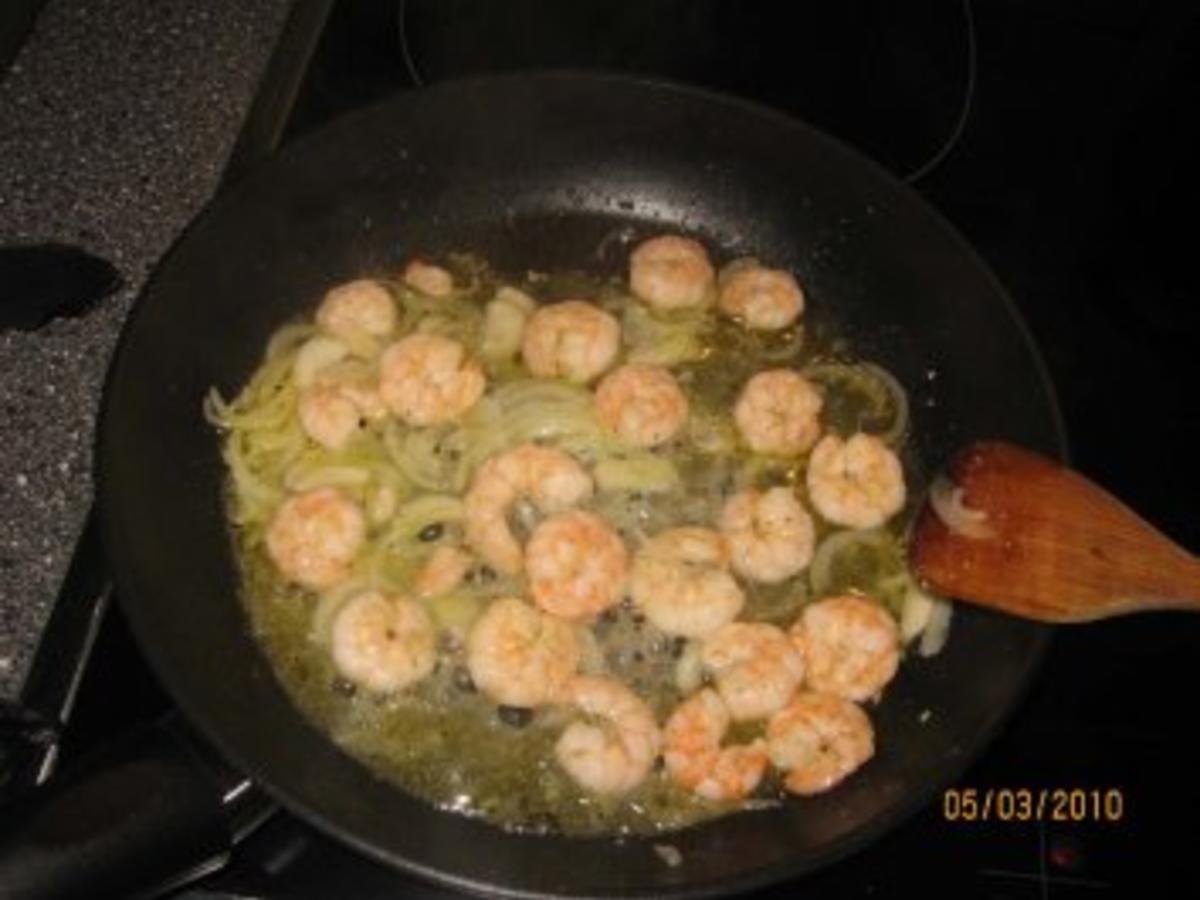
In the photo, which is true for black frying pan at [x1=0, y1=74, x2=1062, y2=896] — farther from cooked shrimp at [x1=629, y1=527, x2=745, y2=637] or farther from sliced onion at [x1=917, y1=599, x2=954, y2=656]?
cooked shrimp at [x1=629, y1=527, x2=745, y2=637]

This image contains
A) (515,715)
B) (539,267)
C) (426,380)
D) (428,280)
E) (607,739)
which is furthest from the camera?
(539,267)

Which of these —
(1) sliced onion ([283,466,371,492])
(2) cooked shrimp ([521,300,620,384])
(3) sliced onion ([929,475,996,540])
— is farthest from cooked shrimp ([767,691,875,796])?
(1) sliced onion ([283,466,371,492])

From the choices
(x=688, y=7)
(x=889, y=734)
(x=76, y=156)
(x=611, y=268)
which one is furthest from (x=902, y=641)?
(x=76, y=156)

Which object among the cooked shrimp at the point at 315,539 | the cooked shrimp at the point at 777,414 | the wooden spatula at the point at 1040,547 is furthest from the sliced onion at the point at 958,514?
the cooked shrimp at the point at 315,539

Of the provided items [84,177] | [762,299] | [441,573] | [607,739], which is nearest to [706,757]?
[607,739]

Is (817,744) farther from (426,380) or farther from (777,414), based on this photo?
(426,380)

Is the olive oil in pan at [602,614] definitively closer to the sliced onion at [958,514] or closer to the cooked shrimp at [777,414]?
the cooked shrimp at [777,414]
